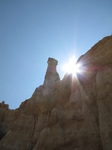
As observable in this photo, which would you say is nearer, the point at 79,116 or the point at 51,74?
the point at 79,116

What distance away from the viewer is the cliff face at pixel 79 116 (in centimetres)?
1323

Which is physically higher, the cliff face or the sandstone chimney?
the sandstone chimney

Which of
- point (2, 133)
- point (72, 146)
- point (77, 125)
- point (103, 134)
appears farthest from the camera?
point (2, 133)

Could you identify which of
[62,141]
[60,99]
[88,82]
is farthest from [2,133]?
[88,82]

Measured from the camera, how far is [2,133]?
4272cm

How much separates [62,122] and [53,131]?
1.50 m

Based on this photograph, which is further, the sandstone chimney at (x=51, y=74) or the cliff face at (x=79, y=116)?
the sandstone chimney at (x=51, y=74)

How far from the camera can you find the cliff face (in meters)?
13.2

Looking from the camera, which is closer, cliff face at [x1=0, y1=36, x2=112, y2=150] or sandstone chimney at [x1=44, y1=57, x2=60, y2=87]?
cliff face at [x1=0, y1=36, x2=112, y2=150]

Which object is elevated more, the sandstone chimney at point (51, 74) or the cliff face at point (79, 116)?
the sandstone chimney at point (51, 74)

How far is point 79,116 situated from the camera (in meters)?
15.6

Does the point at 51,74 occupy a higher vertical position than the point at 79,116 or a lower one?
higher

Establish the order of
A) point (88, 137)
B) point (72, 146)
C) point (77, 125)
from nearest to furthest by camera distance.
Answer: point (88, 137) → point (72, 146) → point (77, 125)

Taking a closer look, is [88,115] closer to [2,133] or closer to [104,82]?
[104,82]
